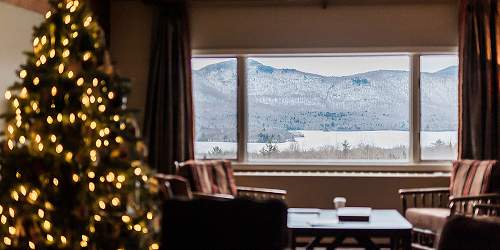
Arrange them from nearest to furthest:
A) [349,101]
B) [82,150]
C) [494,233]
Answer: [494,233], [82,150], [349,101]

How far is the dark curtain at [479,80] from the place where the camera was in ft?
22.9

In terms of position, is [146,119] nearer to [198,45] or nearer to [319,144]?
[198,45]

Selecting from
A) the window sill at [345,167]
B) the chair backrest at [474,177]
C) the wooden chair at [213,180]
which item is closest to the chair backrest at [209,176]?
the wooden chair at [213,180]

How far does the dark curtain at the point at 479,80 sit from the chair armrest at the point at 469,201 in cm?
70

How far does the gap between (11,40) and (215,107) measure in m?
2.38

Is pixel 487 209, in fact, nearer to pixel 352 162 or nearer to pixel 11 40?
pixel 352 162

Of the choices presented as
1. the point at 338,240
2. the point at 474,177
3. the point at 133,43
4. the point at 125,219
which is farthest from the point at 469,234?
the point at 133,43

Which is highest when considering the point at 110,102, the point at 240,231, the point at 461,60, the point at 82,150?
the point at 461,60

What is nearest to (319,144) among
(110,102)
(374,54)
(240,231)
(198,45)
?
(374,54)

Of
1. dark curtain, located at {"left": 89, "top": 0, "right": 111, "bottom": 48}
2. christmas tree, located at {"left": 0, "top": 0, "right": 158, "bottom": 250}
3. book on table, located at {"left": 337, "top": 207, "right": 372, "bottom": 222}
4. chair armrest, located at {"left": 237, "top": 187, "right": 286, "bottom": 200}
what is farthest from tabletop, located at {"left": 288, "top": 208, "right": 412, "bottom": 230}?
dark curtain, located at {"left": 89, "top": 0, "right": 111, "bottom": 48}

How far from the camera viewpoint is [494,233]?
8.61ft

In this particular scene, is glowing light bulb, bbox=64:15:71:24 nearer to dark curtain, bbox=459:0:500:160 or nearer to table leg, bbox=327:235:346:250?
table leg, bbox=327:235:346:250

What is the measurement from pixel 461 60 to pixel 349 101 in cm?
119

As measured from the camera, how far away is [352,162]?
7445mm
